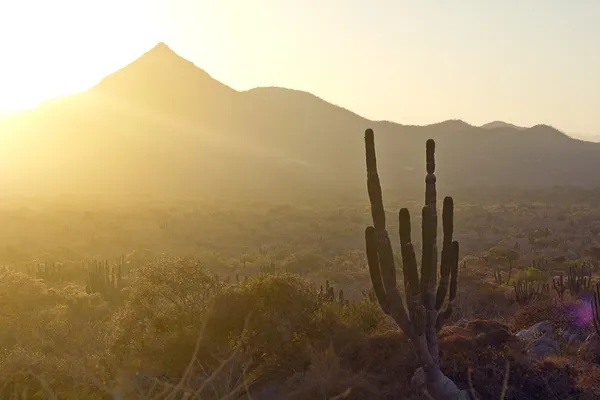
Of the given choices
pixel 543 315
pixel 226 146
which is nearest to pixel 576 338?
pixel 543 315

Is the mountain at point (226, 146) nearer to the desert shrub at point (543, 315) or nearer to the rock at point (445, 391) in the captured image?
the desert shrub at point (543, 315)

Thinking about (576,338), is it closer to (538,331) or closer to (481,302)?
(538,331)

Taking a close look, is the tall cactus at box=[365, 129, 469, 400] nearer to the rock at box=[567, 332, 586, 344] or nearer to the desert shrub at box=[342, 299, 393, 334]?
the desert shrub at box=[342, 299, 393, 334]

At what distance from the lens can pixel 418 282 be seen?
9.95 metres

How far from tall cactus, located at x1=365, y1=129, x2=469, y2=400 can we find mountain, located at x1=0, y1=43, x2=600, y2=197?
7548 centimetres

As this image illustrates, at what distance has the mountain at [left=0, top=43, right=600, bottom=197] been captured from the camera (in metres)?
94.6

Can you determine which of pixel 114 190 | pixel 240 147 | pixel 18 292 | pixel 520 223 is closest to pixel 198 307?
pixel 18 292

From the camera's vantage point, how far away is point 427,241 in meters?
10.4

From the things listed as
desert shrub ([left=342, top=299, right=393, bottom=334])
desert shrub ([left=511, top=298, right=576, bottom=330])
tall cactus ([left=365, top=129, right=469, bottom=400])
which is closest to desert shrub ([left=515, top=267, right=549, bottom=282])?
desert shrub ([left=511, top=298, right=576, bottom=330])

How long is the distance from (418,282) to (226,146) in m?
106

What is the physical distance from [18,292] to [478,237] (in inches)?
1262

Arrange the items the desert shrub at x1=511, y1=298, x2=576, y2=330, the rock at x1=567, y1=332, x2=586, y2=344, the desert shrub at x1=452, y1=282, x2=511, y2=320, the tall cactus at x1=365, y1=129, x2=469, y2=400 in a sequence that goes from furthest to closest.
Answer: the desert shrub at x1=452, y1=282, x2=511, y2=320, the desert shrub at x1=511, y1=298, x2=576, y2=330, the rock at x1=567, y1=332, x2=586, y2=344, the tall cactus at x1=365, y1=129, x2=469, y2=400

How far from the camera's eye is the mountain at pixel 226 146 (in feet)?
310

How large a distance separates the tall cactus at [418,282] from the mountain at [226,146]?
75.5 m
